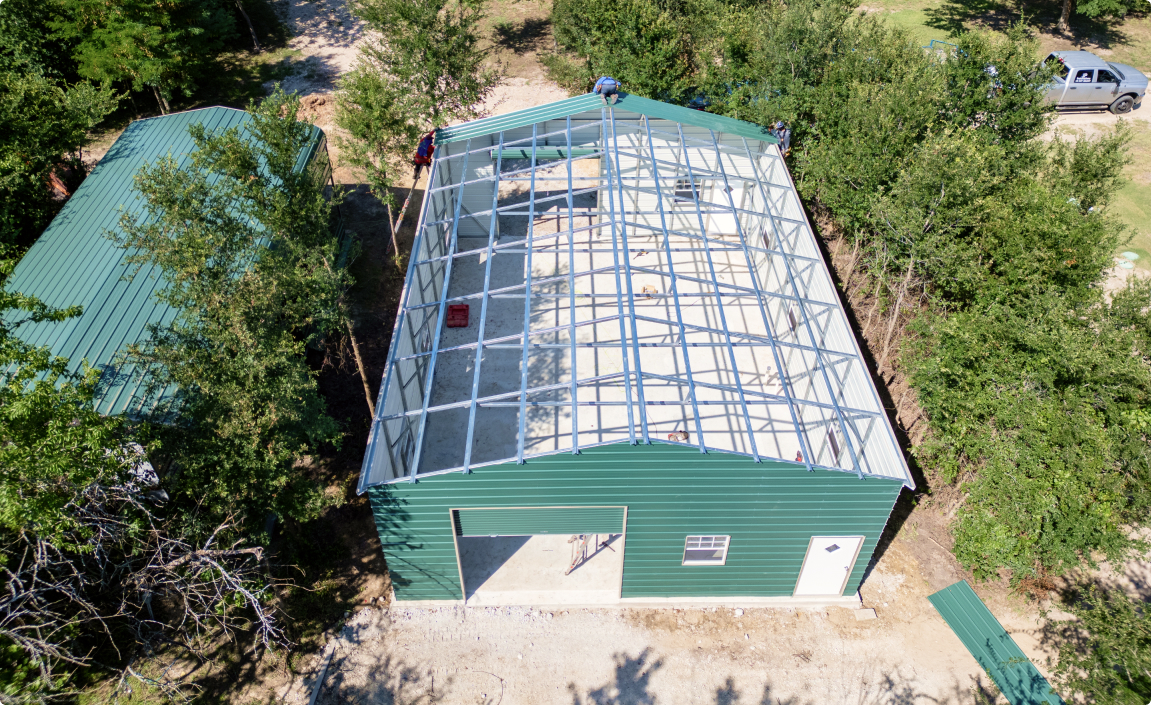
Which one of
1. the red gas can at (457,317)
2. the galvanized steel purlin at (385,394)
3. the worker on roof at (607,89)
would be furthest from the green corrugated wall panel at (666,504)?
the worker on roof at (607,89)

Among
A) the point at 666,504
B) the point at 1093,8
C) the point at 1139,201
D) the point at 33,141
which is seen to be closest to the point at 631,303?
the point at 666,504

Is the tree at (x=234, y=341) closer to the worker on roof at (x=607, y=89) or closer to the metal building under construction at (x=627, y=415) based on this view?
the metal building under construction at (x=627, y=415)

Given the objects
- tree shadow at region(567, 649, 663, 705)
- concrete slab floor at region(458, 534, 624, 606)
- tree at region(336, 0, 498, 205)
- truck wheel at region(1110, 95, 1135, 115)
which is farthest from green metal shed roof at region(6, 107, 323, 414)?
truck wheel at region(1110, 95, 1135, 115)

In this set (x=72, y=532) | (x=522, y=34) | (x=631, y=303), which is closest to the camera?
(x=72, y=532)

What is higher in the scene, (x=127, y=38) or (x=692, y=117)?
(x=127, y=38)

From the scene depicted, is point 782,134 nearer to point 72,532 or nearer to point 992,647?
point 992,647

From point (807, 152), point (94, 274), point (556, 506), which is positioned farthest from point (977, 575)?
point (94, 274)
